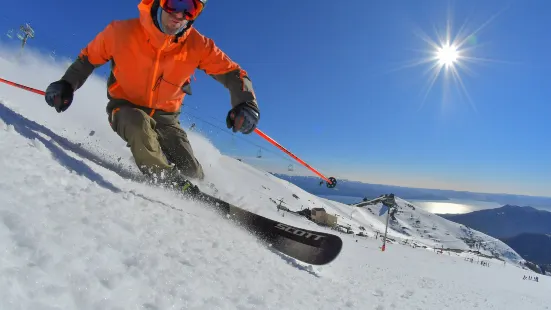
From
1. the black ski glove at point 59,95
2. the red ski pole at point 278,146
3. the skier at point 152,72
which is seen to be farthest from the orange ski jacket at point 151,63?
the red ski pole at point 278,146

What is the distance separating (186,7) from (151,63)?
100cm

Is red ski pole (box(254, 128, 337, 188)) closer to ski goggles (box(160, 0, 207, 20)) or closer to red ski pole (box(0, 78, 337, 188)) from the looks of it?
red ski pole (box(0, 78, 337, 188))

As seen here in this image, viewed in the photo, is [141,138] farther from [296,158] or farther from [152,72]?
[296,158]

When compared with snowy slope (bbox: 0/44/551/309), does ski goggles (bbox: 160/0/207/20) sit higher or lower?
higher

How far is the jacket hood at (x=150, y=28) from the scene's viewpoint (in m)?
4.31

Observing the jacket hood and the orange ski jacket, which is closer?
the jacket hood

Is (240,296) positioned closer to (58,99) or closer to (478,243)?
(58,99)

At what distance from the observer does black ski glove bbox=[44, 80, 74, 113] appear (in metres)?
4.67

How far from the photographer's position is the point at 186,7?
4254 mm

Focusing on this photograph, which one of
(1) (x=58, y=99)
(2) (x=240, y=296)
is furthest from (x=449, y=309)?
(1) (x=58, y=99)

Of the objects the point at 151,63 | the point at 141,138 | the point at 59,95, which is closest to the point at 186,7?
the point at 151,63

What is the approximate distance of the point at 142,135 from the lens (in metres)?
4.58

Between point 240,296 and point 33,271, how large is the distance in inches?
48.1

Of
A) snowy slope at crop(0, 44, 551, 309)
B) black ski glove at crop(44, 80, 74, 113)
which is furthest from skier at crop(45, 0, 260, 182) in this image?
snowy slope at crop(0, 44, 551, 309)
